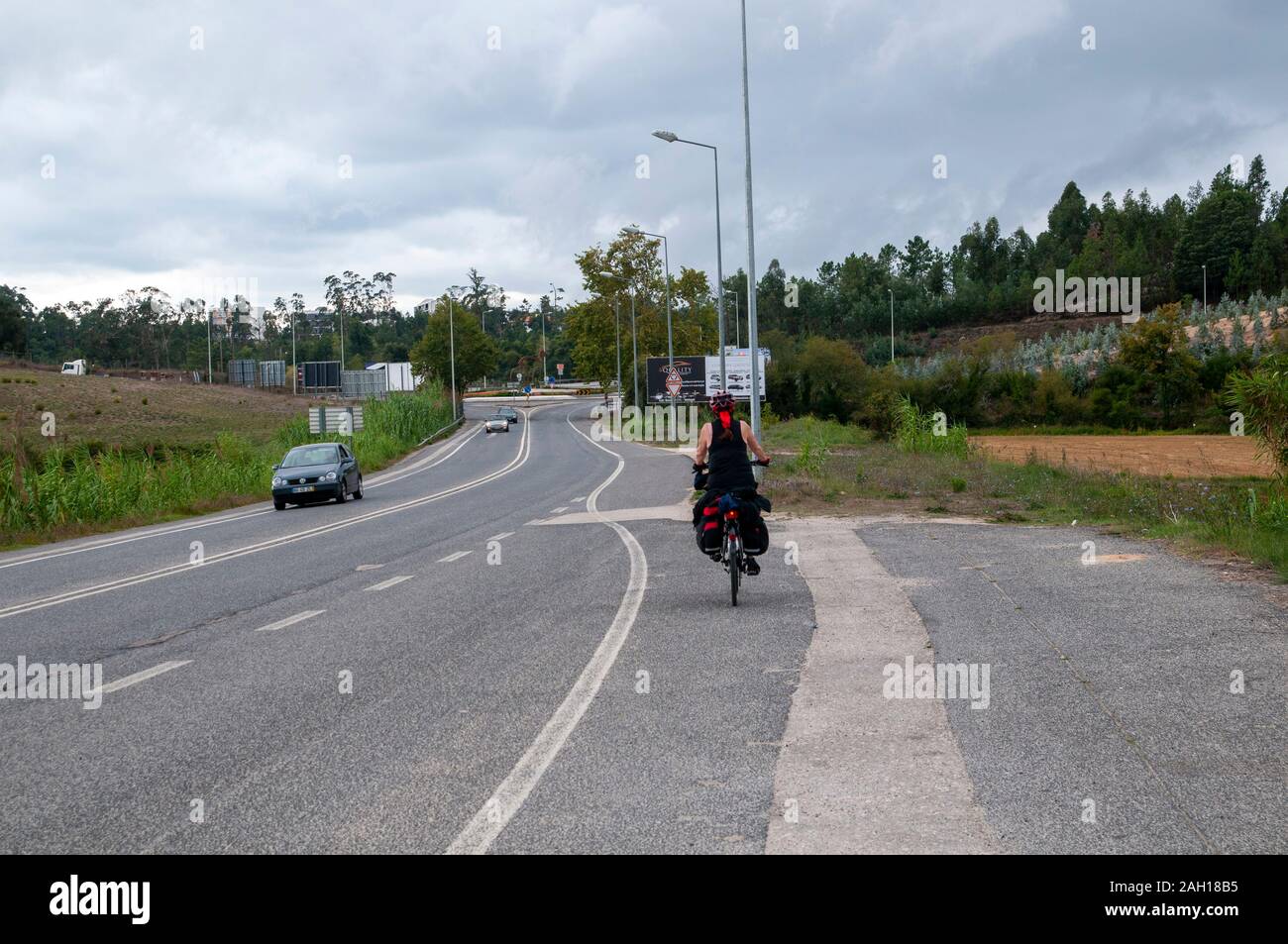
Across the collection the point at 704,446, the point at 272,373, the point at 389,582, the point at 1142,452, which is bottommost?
the point at 1142,452

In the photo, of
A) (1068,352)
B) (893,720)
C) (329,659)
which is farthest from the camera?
(1068,352)

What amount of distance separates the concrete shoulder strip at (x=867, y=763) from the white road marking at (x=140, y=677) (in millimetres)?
4757

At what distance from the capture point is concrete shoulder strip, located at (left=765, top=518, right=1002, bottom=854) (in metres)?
5.16

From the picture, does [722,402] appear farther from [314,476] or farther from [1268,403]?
[314,476]

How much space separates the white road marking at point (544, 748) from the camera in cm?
527

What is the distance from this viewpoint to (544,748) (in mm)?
6746

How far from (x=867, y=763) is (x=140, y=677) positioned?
564 cm

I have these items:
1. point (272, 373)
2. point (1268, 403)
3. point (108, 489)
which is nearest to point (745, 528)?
point (1268, 403)

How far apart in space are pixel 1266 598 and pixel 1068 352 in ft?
270

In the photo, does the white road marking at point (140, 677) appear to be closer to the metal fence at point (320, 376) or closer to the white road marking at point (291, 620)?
the white road marking at point (291, 620)

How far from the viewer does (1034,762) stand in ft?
20.5
